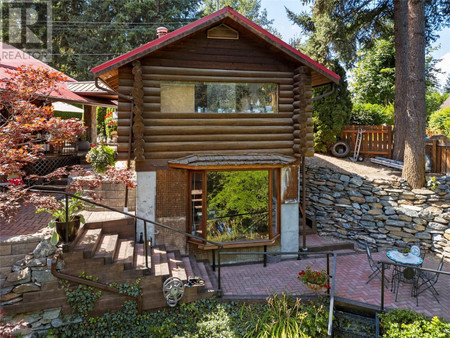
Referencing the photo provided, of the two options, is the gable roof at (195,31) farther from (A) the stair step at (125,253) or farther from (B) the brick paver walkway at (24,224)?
(A) the stair step at (125,253)

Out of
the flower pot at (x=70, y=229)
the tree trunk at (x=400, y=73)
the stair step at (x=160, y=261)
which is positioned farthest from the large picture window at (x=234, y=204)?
the tree trunk at (x=400, y=73)

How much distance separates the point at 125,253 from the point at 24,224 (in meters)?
2.94

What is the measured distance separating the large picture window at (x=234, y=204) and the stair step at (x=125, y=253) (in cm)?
180

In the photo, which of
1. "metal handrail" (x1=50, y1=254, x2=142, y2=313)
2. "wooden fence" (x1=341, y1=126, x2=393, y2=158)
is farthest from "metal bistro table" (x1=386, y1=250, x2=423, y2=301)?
"wooden fence" (x1=341, y1=126, x2=393, y2=158)

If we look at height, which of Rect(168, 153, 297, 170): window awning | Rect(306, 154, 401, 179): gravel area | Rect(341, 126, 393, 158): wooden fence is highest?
Rect(341, 126, 393, 158): wooden fence

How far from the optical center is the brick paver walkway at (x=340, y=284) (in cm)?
684

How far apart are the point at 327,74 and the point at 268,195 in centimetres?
398

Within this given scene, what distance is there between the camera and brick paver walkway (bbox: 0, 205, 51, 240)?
23.3 ft

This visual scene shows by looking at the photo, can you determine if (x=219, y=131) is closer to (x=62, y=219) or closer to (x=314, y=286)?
(x=62, y=219)

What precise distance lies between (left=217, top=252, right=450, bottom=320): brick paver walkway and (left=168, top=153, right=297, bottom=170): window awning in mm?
2990

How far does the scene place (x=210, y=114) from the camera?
8.55 meters

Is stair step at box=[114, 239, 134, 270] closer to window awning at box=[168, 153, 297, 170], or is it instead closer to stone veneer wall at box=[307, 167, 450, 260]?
window awning at box=[168, 153, 297, 170]

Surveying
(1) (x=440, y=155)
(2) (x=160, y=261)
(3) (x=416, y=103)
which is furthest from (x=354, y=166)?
(2) (x=160, y=261)

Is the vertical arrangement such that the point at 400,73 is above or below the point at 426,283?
above
